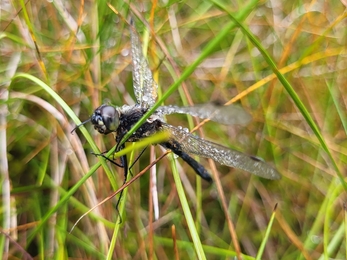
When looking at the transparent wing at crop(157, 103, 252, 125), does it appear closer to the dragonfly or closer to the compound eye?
the dragonfly

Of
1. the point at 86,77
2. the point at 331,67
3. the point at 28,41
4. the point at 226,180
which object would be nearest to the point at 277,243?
the point at 226,180

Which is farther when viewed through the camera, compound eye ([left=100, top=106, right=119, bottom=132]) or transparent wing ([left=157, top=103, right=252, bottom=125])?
transparent wing ([left=157, top=103, right=252, bottom=125])

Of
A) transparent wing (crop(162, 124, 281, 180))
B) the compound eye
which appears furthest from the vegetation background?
the compound eye

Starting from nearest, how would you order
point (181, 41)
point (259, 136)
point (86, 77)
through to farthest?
point (86, 77)
point (259, 136)
point (181, 41)

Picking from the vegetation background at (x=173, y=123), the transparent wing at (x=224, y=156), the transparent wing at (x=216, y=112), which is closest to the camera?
the transparent wing at (x=224, y=156)

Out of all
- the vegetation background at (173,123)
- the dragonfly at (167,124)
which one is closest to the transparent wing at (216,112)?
the dragonfly at (167,124)

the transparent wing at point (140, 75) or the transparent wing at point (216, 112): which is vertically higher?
the transparent wing at point (140, 75)

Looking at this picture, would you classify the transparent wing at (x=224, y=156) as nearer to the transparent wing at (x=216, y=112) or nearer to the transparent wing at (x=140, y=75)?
the transparent wing at (x=216, y=112)

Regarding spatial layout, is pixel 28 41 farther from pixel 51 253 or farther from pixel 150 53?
pixel 51 253
